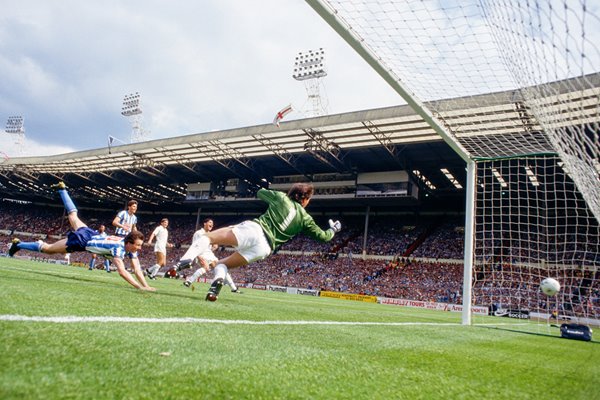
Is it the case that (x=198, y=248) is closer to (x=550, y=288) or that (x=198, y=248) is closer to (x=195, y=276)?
(x=195, y=276)

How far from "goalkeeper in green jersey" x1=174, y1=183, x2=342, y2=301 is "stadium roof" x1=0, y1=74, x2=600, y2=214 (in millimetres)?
6948

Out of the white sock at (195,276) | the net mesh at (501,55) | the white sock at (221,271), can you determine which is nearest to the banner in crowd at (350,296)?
the net mesh at (501,55)

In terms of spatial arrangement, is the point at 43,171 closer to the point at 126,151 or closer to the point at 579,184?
the point at 126,151

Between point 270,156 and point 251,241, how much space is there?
1001 inches

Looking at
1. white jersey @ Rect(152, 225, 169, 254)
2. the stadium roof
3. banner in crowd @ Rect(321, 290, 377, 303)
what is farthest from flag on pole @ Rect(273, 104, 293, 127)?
white jersey @ Rect(152, 225, 169, 254)

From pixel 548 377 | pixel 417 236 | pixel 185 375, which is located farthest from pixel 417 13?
pixel 417 236

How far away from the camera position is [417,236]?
3275cm

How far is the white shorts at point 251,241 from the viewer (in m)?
4.86

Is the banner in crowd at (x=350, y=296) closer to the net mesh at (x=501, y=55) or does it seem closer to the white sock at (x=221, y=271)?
the net mesh at (x=501, y=55)

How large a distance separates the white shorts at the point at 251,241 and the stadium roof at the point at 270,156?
751 cm

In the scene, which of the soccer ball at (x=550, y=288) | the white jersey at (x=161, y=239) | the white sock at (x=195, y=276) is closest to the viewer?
the white sock at (x=195, y=276)

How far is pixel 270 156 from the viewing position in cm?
2997

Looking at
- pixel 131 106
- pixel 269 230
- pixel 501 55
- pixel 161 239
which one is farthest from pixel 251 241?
pixel 131 106

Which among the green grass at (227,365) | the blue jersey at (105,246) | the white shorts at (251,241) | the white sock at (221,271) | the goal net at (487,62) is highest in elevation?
the goal net at (487,62)
